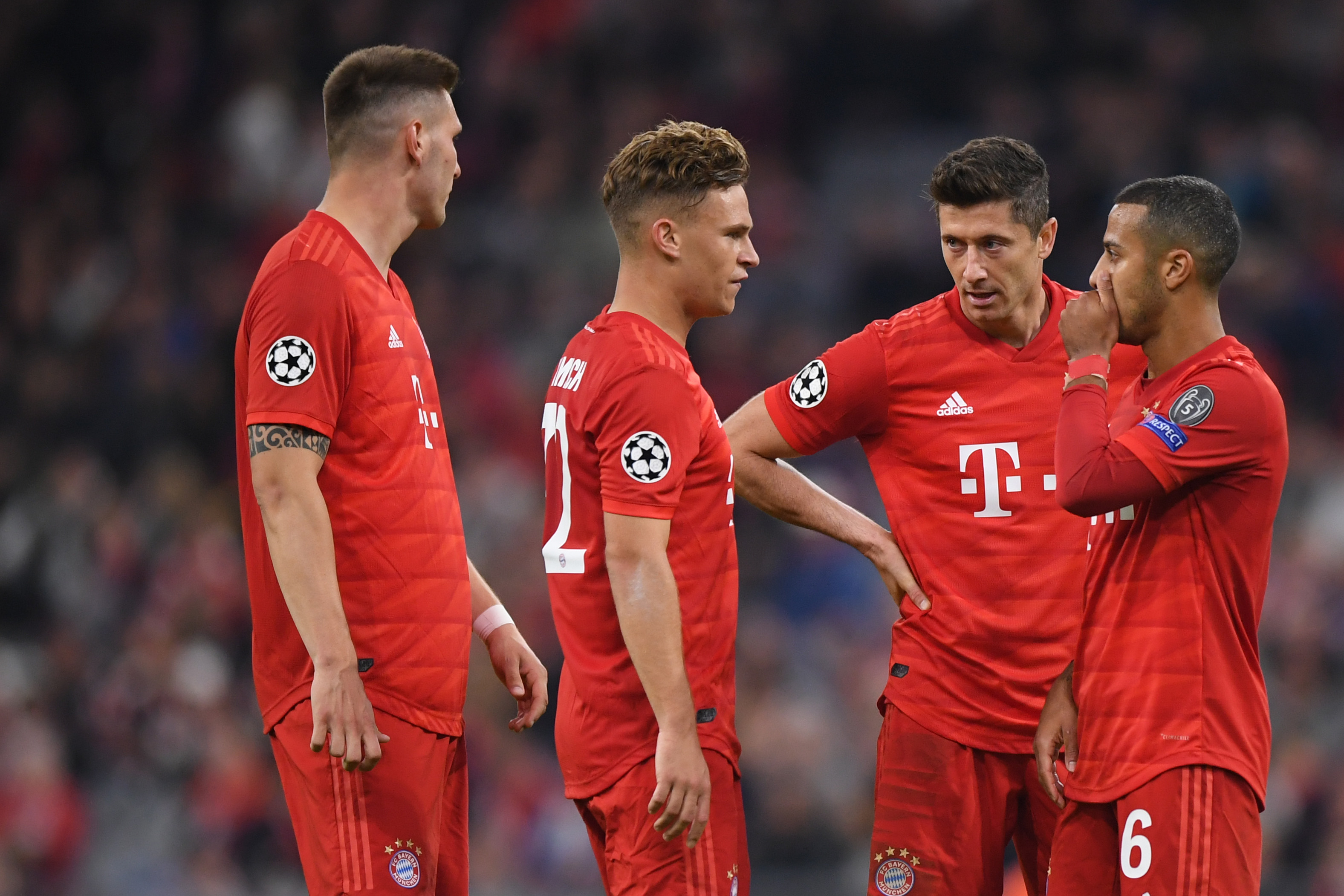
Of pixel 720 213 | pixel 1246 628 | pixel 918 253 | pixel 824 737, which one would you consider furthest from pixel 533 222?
pixel 1246 628

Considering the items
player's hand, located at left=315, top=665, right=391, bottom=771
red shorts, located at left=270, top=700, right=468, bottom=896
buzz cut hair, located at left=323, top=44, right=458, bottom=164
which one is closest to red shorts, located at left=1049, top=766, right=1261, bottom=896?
red shorts, located at left=270, top=700, right=468, bottom=896

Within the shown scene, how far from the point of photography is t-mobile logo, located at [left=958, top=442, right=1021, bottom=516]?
13.8 feet

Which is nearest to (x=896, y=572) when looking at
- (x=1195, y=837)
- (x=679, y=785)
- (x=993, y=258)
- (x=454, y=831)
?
(x=993, y=258)

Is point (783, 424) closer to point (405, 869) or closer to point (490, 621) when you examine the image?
point (490, 621)

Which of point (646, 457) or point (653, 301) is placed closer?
point (646, 457)

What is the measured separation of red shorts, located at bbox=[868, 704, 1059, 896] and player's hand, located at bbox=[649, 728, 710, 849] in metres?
0.76

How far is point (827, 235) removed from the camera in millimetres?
11391

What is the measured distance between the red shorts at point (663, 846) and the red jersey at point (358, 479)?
48 centimetres

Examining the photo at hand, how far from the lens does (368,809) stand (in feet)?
11.8

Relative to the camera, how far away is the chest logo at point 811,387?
440 cm

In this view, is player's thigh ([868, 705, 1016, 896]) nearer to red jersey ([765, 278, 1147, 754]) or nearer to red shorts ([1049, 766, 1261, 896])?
red jersey ([765, 278, 1147, 754])

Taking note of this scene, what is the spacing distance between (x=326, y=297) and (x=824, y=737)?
5.47m

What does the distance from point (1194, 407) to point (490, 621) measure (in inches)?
78.1

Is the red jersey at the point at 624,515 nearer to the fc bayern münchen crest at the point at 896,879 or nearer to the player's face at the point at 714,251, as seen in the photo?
the player's face at the point at 714,251
